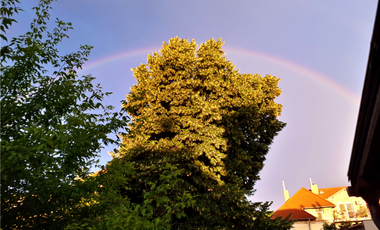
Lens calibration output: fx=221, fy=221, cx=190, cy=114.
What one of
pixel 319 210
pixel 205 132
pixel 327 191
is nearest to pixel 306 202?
pixel 319 210

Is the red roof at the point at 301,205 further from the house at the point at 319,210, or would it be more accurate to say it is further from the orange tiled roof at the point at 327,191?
the orange tiled roof at the point at 327,191

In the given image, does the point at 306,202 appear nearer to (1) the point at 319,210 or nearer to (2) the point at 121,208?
(1) the point at 319,210

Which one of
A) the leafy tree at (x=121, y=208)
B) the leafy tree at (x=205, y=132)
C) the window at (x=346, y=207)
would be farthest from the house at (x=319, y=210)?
the leafy tree at (x=121, y=208)

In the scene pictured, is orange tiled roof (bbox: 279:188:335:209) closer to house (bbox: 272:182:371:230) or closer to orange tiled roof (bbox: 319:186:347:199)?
house (bbox: 272:182:371:230)

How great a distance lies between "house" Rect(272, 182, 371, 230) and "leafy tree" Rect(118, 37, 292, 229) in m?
19.6

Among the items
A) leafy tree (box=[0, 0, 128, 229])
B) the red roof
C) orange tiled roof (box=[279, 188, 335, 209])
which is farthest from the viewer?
orange tiled roof (box=[279, 188, 335, 209])

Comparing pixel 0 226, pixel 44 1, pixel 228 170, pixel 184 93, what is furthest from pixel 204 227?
pixel 44 1

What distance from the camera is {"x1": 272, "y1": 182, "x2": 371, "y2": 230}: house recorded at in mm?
30627

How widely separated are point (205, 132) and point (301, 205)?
27.7m

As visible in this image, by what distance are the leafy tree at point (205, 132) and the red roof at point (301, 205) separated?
68.9ft

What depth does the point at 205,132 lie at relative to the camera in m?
14.0

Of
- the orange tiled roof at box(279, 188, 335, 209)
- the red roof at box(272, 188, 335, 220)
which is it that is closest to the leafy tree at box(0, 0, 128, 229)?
the red roof at box(272, 188, 335, 220)

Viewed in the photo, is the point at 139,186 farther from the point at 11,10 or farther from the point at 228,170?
the point at 11,10

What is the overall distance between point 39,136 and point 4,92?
1494mm
